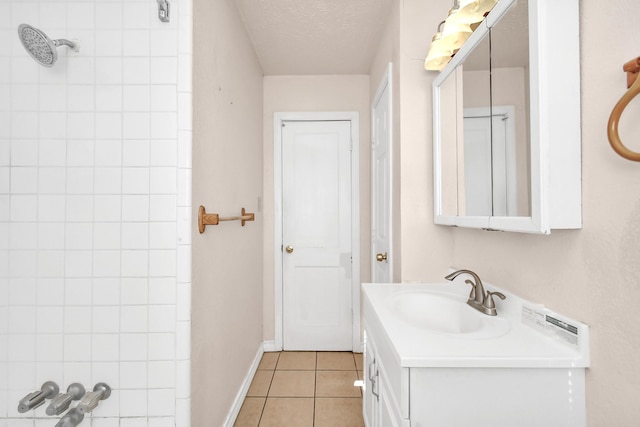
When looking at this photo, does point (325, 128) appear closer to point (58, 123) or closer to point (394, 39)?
point (394, 39)

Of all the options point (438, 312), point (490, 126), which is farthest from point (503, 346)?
point (490, 126)

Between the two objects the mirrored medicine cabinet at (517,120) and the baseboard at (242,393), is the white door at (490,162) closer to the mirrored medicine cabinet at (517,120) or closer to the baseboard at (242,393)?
the mirrored medicine cabinet at (517,120)

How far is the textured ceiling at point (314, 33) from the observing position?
1.82m

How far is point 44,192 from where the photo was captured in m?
1.12

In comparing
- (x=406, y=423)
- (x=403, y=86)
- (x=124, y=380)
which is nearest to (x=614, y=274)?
(x=406, y=423)

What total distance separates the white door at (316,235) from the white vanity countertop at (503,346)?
5.24 feet

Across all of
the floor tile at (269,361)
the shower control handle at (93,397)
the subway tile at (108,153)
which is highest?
the subway tile at (108,153)

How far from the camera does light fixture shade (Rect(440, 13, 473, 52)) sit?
4.03 feet

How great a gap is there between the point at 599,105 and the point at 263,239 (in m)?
2.30

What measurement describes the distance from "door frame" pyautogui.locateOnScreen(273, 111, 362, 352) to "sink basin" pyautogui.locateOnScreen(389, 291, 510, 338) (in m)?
1.29

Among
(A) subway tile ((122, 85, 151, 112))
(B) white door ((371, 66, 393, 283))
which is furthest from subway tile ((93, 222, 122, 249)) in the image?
(B) white door ((371, 66, 393, 283))

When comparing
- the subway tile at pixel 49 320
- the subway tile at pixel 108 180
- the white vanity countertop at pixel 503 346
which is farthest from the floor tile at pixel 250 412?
the subway tile at pixel 108 180

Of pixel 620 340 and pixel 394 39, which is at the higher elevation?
pixel 394 39

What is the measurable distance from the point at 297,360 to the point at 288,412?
0.66 metres
